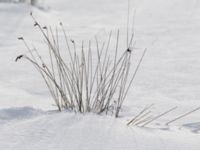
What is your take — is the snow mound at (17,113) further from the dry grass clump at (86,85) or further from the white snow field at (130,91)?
the dry grass clump at (86,85)

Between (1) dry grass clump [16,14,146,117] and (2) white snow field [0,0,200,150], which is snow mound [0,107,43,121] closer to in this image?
(2) white snow field [0,0,200,150]

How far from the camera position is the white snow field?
1.48 m

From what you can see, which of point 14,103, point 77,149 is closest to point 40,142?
point 77,149

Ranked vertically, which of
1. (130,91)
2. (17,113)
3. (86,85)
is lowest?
(130,91)

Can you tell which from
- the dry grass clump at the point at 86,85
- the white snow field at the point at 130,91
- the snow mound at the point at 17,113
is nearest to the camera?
the white snow field at the point at 130,91

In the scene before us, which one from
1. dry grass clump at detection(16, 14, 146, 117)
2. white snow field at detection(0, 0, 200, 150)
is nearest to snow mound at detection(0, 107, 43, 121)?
white snow field at detection(0, 0, 200, 150)

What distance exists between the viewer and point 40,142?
1.42 m

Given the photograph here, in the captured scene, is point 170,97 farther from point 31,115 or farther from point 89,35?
point 89,35

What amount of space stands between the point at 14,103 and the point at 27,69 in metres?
0.88

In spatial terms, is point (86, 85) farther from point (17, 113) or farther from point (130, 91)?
point (130, 91)

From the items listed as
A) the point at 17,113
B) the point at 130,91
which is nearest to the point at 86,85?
the point at 17,113

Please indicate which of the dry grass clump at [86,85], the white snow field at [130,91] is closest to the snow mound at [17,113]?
→ the white snow field at [130,91]

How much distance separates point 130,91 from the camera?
2.71 meters

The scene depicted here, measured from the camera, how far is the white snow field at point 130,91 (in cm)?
148
